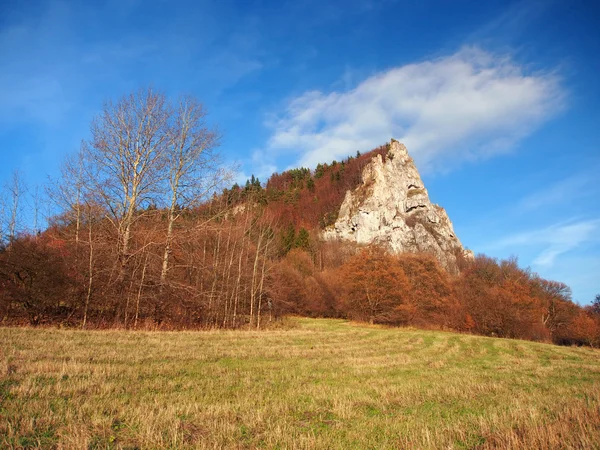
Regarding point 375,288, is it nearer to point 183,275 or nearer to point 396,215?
point 183,275

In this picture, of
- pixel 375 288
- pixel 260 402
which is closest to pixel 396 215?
pixel 375 288

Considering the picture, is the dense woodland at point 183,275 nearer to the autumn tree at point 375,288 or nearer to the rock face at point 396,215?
the autumn tree at point 375,288

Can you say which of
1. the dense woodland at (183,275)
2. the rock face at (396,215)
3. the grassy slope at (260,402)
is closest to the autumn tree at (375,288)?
the dense woodland at (183,275)

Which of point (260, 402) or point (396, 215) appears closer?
point (260, 402)

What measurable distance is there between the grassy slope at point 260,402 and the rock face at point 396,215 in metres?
97.4

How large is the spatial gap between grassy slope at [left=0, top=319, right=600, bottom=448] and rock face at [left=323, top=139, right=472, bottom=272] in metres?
97.4

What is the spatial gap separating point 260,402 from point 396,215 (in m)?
117

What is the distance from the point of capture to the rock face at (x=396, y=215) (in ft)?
374

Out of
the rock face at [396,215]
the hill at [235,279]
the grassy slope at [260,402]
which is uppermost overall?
the rock face at [396,215]

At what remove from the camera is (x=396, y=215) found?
119m

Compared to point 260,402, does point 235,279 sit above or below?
above

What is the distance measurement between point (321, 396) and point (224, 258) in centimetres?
2547

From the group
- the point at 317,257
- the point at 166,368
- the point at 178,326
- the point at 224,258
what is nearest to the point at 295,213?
the point at 317,257

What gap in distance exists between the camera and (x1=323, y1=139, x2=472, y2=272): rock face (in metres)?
114
